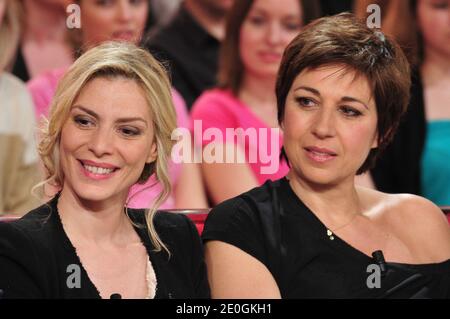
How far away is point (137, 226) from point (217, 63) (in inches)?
32.3

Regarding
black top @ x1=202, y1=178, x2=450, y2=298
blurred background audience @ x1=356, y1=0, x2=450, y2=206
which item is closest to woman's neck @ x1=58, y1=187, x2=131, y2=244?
black top @ x1=202, y1=178, x2=450, y2=298

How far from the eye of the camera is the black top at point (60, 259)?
1.66 m

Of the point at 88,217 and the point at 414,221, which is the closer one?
the point at 88,217

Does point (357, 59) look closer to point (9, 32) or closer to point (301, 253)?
point (301, 253)

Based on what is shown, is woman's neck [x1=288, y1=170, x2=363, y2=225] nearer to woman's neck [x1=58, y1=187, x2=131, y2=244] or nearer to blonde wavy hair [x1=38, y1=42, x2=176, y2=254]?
blonde wavy hair [x1=38, y1=42, x2=176, y2=254]

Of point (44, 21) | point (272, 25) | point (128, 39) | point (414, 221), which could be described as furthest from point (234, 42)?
point (414, 221)

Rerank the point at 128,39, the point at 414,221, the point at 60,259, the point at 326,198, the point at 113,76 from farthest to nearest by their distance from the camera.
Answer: the point at 128,39, the point at 414,221, the point at 326,198, the point at 113,76, the point at 60,259

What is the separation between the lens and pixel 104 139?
180 cm

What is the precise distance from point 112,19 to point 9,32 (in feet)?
0.95

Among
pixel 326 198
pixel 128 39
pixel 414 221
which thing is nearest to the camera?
pixel 326 198

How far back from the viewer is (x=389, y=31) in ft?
8.51

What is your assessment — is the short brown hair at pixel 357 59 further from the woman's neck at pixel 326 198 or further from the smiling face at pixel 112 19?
the smiling face at pixel 112 19

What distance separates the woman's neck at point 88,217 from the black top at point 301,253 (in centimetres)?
20
